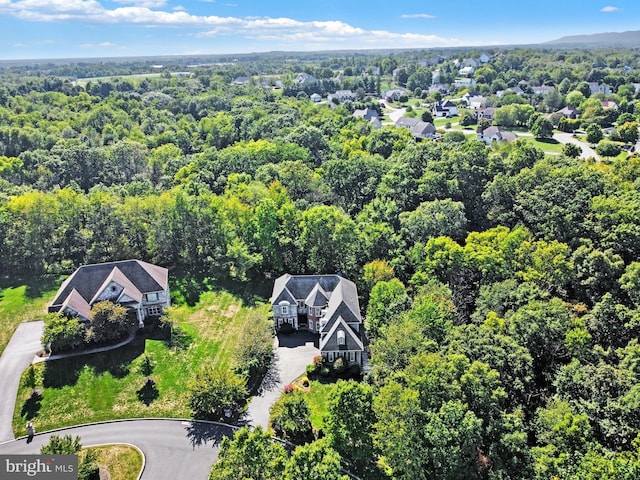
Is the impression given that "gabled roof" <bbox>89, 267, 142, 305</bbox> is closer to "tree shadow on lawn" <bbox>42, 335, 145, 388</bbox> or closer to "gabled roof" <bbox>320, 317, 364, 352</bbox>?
"tree shadow on lawn" <bbox>42, 335, 145, 388</bbox>

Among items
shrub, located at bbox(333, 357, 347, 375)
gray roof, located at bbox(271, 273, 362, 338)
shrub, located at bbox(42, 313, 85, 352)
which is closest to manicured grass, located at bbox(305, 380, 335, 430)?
shrub, located at bbox(333, 357, 347, 375)

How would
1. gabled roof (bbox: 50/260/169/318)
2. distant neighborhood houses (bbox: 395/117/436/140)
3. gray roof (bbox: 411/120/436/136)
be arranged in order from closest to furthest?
1. gabled roof (bbox: 50/260/169/318)
2. distant neighborhood houses (bbox: 395/117/436/140)
3. gray roof (bbox: 411/120/436/136)

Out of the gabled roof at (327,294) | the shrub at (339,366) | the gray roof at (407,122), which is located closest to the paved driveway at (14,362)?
the gabled roof at (327,294)

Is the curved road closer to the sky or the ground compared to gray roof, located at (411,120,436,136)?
closer to the ground

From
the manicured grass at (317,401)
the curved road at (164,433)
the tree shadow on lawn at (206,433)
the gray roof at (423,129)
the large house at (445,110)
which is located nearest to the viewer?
the curved road at (164,433)

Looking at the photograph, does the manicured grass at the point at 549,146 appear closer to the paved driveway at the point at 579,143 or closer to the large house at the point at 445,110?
the paved driveway at the point at 579,143

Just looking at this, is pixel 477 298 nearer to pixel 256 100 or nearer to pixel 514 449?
pixel 514 449

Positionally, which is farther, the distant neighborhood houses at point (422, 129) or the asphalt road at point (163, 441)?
the distant neighborhood houses at point (422, 129)
